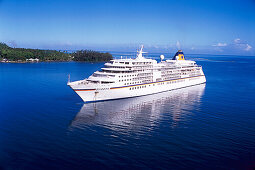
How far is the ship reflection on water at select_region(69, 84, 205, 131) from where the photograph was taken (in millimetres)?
23562

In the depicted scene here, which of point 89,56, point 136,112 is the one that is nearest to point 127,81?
point 136,112

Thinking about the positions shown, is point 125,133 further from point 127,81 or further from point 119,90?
point 127,81

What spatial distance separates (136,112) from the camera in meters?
28.0

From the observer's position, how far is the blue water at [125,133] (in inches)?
630

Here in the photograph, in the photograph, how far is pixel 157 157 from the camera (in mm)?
16625

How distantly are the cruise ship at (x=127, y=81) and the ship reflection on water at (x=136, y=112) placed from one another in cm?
130

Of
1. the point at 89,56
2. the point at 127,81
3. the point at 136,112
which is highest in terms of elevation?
the point at 89,56

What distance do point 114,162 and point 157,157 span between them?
11.3 feet

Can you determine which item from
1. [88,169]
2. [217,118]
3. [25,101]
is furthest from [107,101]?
[88,169]

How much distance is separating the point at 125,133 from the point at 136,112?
24.0 feet

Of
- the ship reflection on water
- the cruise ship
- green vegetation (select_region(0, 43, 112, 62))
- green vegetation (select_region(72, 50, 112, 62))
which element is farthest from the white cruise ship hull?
green vegetation (select_region(72, 50, 112, 62))

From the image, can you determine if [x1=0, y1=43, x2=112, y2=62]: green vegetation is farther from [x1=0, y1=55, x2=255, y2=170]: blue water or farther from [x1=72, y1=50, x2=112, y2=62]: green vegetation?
[x1=0, y1=55, x2=255, y2=170]: blue water

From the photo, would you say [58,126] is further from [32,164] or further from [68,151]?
[32,164]

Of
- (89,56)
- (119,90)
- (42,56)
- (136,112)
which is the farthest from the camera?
(89,56)
